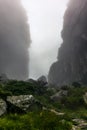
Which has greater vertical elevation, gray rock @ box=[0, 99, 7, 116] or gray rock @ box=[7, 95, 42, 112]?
gray rock @ box=[7, 95, 42, 112]

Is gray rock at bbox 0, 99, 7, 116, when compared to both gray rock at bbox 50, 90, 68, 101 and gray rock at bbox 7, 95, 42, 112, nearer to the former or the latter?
gray rock at bbox 7, 95, 42, 112

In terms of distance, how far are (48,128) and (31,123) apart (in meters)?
1.21

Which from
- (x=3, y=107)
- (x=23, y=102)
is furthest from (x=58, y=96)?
(x=3, y=107)

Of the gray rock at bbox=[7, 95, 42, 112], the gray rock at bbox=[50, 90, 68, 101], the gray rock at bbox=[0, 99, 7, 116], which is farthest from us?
the gray rock at bbox=[50, 90, 68, 101]

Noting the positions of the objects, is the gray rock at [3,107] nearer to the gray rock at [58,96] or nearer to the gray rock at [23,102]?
the gray rock at [23,102]

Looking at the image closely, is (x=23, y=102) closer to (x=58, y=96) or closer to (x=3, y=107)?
(x=3, y=107)

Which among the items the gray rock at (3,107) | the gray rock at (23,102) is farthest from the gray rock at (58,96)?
the gray rock at (3,107)

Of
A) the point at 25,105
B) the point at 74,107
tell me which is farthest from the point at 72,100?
the point at 25,105

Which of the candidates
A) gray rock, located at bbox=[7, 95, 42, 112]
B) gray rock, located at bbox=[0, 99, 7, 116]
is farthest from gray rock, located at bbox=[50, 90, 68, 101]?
gray rock, located at bbox=[0, 99, 7, 116]

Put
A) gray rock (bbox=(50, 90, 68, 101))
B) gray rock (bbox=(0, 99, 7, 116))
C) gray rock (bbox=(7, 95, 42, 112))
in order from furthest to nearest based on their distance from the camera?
1. gray rock (bbox=(50, 90, 68, 101))
2. gray rock (bbox=(7, 95, 42, 112))
3. gray rock (bbox=(0, 99, 7, 116))

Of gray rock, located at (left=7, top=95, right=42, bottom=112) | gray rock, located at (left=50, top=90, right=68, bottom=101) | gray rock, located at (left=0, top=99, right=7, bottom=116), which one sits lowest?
gray rock, located at (left=0, top=99, right=7, bottom=116)

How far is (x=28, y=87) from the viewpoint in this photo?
297 ft

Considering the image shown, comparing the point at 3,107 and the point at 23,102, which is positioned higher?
the point at 23,102

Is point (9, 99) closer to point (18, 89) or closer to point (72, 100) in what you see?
point (18, 89)
